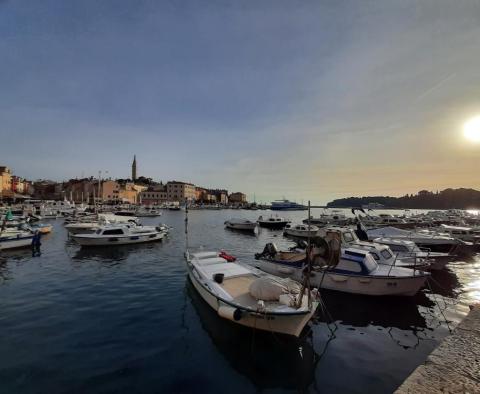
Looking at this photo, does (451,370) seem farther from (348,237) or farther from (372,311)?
(348,237)

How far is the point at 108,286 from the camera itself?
16844 millimetres

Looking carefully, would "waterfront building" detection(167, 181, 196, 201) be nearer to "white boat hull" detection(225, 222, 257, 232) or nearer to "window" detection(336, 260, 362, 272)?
"white boat hull" detection(225, 222, 257, 232)

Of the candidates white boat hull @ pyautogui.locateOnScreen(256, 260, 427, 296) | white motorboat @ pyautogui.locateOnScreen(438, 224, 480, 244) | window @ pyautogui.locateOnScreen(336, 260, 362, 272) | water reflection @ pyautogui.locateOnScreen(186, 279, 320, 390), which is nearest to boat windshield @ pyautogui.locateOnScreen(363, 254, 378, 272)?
window @ pyautogui.locateOnScreen(336, 260, 362, 272)

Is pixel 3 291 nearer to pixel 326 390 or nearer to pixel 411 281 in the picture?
pixel 326 390

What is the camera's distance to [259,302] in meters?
9.59

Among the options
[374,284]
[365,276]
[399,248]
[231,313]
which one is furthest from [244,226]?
[231,313]

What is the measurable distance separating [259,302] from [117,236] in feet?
85.3

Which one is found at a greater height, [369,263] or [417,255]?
[369,263]

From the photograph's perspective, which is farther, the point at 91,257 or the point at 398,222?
the point at 398,222

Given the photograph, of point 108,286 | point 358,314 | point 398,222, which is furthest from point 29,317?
point 398,222

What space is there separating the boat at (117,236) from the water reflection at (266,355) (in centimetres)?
2294

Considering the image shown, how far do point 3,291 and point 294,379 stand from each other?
55.5 ft

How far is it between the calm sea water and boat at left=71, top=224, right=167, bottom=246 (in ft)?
38.3

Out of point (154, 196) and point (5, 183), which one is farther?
point (154, 196)
